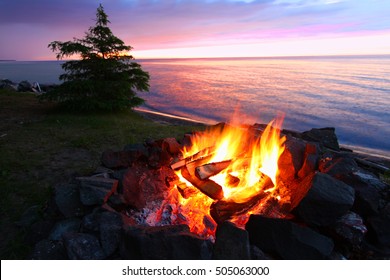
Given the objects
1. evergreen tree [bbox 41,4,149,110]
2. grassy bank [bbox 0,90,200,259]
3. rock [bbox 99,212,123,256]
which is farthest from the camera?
evergreen tree [bbox 41,4,149,110]

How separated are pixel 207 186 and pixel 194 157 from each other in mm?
1039

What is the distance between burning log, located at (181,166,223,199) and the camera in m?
4.79

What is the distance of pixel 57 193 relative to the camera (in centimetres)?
507

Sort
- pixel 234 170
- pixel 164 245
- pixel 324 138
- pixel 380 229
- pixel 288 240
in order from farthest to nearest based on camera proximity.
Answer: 1. pixel 324 138
2. pixel 234 170
3. pixel 380 229
4. pixel 288 240
5. pixel 164 245

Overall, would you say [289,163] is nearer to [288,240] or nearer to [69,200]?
[288,240]

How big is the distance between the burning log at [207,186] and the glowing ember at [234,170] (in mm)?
125

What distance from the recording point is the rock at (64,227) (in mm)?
4444

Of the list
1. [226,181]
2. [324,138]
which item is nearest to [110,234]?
[226,181]

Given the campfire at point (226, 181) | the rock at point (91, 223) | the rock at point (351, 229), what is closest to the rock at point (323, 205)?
the rock at point (351, 229)

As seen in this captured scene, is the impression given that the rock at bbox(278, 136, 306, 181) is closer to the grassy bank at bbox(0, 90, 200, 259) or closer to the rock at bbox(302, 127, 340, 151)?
the rock at bbox(302, 127, 340, 151)

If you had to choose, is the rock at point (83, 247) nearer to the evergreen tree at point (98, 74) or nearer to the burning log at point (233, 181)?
the burning log at point (233, 181)

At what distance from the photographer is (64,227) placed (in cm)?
454

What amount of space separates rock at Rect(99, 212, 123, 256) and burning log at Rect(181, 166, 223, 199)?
1.57 metres

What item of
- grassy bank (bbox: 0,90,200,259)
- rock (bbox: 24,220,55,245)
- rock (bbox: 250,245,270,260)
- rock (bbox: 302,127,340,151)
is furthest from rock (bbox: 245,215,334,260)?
rock (bbox: 302,127,340,151)
